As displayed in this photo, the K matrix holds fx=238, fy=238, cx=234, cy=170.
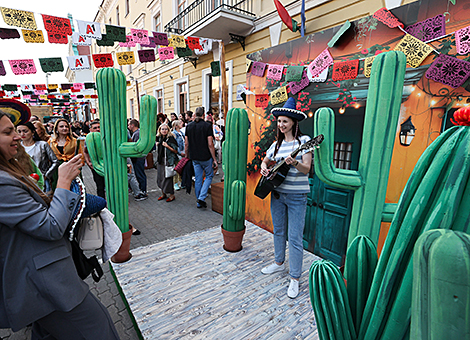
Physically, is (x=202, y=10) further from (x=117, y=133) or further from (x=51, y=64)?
(x=117, y=133)

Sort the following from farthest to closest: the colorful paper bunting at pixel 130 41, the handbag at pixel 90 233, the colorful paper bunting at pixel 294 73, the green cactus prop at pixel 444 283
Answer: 1. the colorful paper bunting at pixel 130 41
2. the colorful paper bunting at pixel 294 73
3. the handbag at pixel 90 233
4. the green cactus prop at pixel 444 283

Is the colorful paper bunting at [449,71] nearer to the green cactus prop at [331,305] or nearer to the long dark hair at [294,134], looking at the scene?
the long dark hair at [294,134]

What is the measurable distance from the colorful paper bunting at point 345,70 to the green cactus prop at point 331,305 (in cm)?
208

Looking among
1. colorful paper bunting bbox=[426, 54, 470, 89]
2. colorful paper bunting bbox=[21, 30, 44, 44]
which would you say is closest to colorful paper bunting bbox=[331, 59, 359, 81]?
colorful paper bunting bbox=[426, 54, 470, 89]

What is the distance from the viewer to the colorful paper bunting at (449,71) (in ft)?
5.56

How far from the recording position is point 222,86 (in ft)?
17.4

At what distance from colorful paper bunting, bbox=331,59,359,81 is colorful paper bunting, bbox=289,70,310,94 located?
32 cm

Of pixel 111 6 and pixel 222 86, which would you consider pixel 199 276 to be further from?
pixel 111 6

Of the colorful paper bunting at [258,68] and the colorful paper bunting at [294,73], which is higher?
the colorful paper bunting at [258,68]

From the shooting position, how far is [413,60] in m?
1.93

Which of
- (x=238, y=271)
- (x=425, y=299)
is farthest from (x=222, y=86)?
(x=425, y=299)

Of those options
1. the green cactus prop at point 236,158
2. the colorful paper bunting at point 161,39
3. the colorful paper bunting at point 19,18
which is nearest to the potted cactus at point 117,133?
the green cactus prop at point 236,158

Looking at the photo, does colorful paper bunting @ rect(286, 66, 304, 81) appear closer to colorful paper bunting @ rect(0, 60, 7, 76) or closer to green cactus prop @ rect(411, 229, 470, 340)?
green cactus prop @ rect(411, 229, 470, 340)

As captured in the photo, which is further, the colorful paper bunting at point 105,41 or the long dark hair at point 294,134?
the colorful paper bunting at point 105,41
